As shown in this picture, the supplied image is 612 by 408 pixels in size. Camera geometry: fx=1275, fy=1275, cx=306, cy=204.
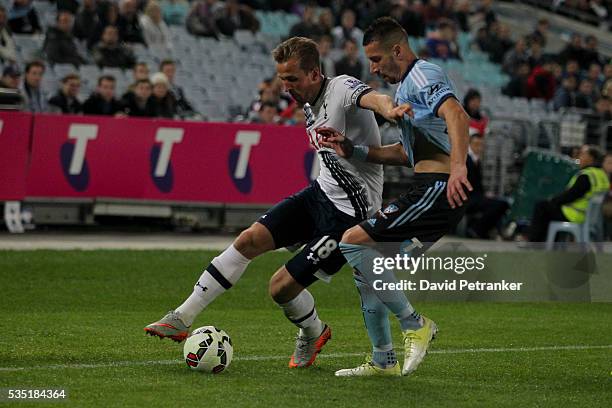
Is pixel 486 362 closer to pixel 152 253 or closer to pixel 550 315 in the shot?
pixel 550 315

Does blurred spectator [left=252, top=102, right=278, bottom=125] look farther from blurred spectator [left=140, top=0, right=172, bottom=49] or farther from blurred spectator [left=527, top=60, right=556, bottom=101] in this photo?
blurred spectator [left=527, top=60, right=556, bottom=101]

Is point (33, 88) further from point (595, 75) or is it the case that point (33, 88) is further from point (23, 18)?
point (595, 75)

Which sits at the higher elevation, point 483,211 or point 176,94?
point 176,94

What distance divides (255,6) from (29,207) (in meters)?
11.2

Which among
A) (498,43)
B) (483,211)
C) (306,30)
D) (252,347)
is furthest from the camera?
(498,43)

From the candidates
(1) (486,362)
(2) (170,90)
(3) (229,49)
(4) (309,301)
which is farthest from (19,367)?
(3) (229,49)

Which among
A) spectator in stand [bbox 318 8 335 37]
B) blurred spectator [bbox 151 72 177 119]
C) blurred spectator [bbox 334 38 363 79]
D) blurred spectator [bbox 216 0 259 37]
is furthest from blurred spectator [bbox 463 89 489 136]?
blurred spectator [bbox 216 0 259 37]

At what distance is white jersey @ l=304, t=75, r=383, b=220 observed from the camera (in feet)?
27.0

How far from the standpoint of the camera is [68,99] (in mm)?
17891

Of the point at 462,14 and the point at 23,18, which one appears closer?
the point at 23,18

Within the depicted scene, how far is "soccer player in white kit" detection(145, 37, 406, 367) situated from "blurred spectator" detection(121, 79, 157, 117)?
10058mm

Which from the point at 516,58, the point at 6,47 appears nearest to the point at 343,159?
the point at 6,47

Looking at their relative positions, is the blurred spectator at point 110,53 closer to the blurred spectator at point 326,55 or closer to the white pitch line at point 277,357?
the blurred spectator at point 326,55

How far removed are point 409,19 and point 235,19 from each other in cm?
481
